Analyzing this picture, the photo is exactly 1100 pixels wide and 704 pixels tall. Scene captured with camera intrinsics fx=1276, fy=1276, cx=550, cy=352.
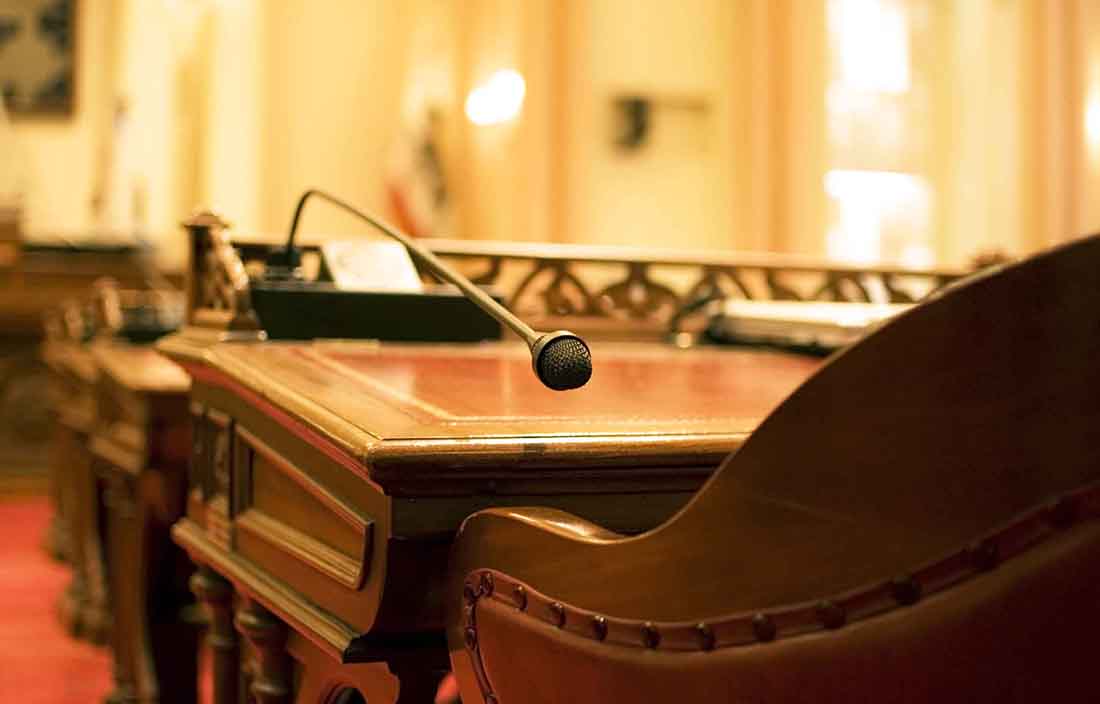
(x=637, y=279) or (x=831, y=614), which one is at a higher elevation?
(x=637, y=279)

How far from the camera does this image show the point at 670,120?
612cm

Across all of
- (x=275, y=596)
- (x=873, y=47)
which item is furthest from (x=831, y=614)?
(x=873, y=47)

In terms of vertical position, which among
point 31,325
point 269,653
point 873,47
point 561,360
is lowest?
point 269,653

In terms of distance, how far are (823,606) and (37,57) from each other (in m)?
8.40

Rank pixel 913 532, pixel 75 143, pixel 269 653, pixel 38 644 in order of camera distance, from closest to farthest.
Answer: pixel 913 532, pixel 269 653, pixel 38 644, pixel 75 143

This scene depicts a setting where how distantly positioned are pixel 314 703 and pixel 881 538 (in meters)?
0.76

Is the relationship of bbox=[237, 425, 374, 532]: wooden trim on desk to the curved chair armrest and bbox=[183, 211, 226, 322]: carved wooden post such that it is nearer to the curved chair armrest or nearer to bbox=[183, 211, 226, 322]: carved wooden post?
the curved chair armrest

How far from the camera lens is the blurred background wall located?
5695 millimetres

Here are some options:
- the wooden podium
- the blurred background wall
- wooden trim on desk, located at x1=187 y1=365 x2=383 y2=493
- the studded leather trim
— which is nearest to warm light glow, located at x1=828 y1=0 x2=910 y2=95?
the blurred background wall

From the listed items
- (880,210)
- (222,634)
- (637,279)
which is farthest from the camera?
(880,210)

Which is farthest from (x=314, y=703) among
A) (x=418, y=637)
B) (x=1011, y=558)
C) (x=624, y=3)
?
(x=624, y=3)

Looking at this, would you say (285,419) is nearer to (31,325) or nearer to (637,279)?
(637,279)

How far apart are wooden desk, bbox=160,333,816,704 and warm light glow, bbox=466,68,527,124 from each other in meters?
4.56

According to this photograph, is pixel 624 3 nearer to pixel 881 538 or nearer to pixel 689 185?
pixel 689 185
